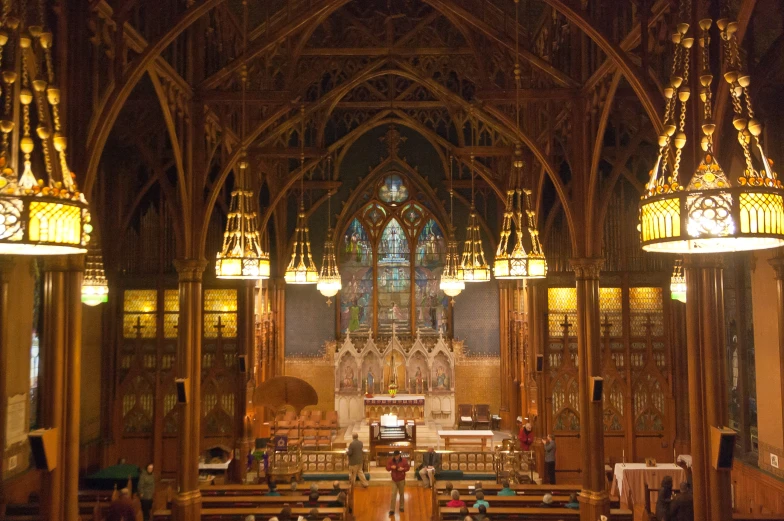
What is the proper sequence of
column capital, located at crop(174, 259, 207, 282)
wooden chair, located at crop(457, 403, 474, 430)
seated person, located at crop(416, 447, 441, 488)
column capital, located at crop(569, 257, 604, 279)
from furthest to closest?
wooden chair, located at crop(457, 403, 474, 430)
seated person, located at crop(416, 447, 441, 488)
column capital, located at crop(174, 259, 207, 282)
column capital, located at crop(569, 257, 604, 279)

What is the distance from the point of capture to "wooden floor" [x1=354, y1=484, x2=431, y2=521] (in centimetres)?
Answer: 1661

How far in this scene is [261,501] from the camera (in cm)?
1432

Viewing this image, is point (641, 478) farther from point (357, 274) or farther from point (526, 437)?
point (357, 274)

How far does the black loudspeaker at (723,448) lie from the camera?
860 centimetres

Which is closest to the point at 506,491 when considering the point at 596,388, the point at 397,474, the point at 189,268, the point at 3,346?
the point at 397,474

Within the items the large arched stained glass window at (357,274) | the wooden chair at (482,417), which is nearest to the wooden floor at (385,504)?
the wooden chair at (482,417)

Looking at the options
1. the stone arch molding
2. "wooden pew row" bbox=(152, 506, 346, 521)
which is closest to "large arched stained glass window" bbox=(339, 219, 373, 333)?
the stone arch molding

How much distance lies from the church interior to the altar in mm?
130

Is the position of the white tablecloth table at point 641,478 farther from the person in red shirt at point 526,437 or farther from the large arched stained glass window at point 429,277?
the large arched stained glass window at point 429,277

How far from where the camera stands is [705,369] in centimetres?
909

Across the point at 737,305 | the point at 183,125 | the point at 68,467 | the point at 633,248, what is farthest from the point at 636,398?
the point at 68,467

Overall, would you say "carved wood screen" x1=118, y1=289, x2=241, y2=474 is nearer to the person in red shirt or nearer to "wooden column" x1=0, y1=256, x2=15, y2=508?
"wooden column" x1=0, y1=256, x2=15, y2=508

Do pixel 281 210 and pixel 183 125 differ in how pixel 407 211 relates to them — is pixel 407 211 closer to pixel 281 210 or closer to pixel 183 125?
pixel 281 210

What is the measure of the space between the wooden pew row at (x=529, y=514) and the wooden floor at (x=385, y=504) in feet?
10.9
